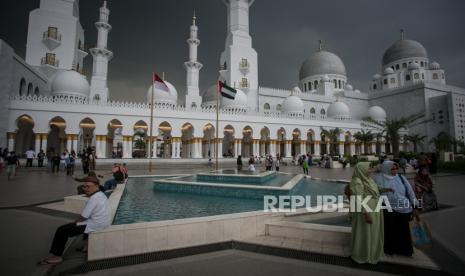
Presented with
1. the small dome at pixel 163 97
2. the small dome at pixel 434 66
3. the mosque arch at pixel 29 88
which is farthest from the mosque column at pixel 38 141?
the small dome at pixel 434 66

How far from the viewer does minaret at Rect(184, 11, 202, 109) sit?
1152 inches

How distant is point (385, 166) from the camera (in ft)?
11.0

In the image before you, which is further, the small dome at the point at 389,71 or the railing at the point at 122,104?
the small dome at the point at 389,71

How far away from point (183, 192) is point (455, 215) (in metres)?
7.03

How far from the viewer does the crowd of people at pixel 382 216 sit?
2982mm

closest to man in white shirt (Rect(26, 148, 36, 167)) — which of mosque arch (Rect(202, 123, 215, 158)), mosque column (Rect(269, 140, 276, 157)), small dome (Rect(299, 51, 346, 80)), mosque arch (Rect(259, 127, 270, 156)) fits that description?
mosque arch (Rect(202, 123, 215, 158))

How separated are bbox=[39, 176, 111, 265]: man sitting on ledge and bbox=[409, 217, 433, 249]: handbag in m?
4.16

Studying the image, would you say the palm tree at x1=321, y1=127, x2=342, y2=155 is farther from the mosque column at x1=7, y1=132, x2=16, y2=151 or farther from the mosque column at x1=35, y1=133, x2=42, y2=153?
the mosque column at x1=7, y1=132, x2=16, y2=151

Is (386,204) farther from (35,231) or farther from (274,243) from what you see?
(35,231)

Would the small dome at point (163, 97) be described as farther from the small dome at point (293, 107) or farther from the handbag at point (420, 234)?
the handbag at point (420, 234)

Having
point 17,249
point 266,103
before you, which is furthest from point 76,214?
point 266,103

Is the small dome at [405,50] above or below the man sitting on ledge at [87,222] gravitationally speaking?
above

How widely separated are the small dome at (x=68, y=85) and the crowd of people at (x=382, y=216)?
80.7 ft

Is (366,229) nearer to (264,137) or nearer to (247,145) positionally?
(264,137)
